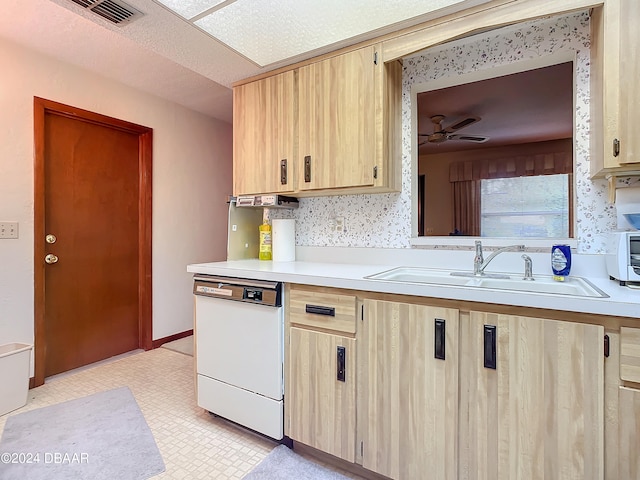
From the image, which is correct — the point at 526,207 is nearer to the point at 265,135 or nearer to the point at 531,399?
the point at 531,399

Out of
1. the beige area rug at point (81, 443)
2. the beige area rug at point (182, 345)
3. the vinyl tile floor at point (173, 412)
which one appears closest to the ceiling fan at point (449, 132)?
the vinyl tile floor at point (173, 412)

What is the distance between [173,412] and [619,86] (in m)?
2.71

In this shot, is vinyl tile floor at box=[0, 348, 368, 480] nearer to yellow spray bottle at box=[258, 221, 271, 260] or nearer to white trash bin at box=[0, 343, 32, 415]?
white trash bin at box=[0, 343, 32, 415]

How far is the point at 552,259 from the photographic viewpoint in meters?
1.49

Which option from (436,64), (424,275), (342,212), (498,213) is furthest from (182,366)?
(436,64)

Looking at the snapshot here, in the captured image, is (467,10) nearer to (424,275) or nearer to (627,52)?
(627,52)

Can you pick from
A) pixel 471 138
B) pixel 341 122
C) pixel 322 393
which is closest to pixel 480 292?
pixel 322 393

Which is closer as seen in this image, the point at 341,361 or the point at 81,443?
the point at 341,361

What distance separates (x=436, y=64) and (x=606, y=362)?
5.38 feet

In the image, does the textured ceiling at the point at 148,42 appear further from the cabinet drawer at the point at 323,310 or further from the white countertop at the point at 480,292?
the cabinet drawer at the point at 323,310

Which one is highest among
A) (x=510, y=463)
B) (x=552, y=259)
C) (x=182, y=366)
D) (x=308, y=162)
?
(x=308, y=162)

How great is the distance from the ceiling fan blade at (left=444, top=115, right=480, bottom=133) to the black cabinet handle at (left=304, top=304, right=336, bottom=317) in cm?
167

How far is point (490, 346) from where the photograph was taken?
1157mm

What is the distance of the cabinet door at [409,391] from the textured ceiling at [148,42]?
4.61 feet
